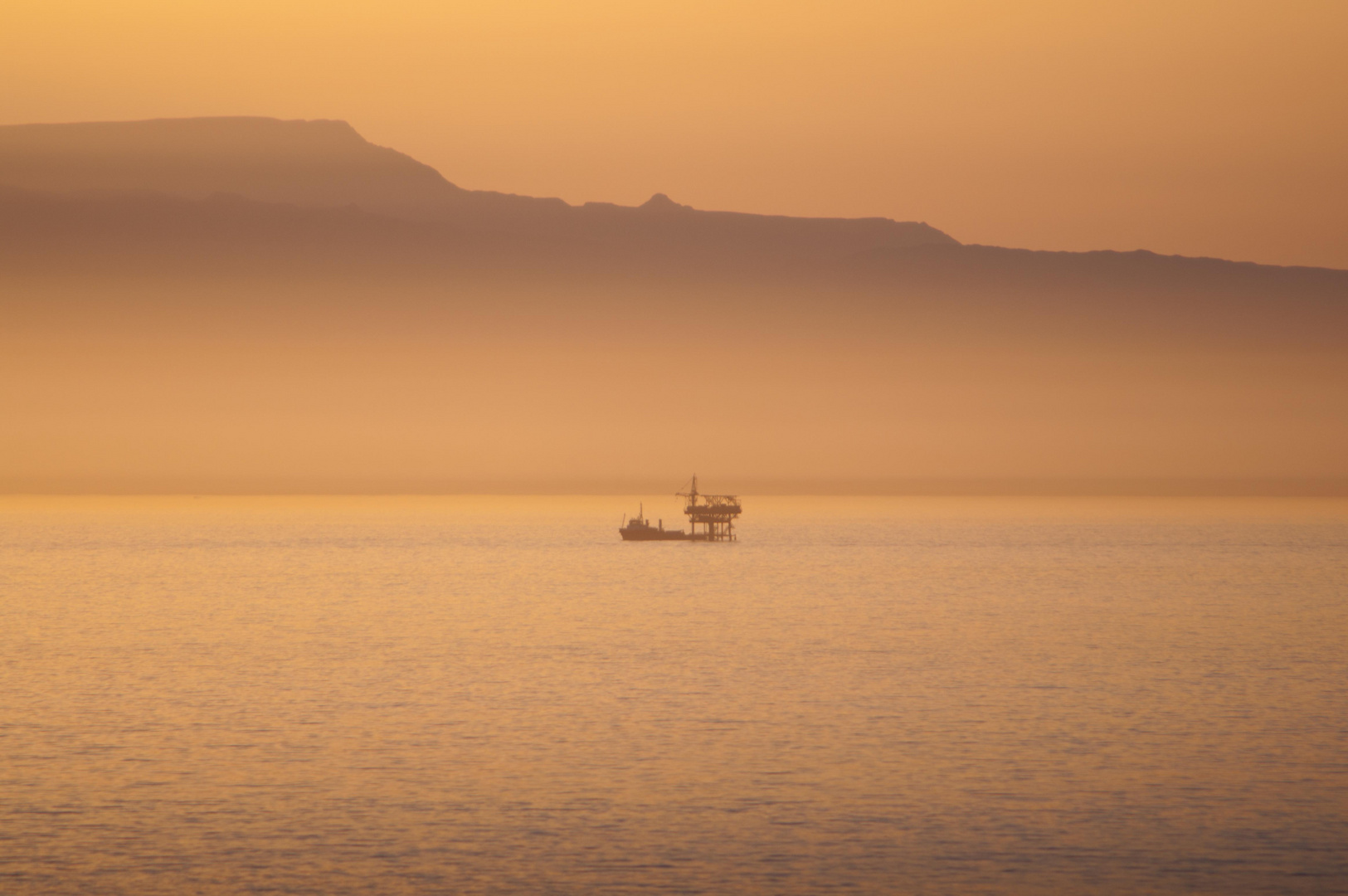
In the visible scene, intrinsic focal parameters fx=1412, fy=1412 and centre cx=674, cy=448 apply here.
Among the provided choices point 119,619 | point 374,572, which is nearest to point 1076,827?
point 119,619

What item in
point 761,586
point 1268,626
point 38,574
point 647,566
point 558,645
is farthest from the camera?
point 647,566

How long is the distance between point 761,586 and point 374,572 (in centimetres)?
5773

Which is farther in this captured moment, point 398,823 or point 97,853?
point 398,823

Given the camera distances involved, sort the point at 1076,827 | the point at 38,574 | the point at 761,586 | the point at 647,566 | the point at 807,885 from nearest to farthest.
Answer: the point at 807,885 → the point at 1076,827 → the point at 761,586 → the point at 38,574 → the point at 647,566

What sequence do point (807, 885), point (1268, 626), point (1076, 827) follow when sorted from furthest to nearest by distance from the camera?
point (1268, 626)
point (1076, 827)
point (807, 885)

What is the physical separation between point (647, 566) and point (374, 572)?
3817cm

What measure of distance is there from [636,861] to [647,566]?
164623 millimetres

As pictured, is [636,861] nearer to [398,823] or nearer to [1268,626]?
[398,823]

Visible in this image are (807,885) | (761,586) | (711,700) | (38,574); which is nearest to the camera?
(807,885)

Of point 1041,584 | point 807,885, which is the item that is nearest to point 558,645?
point 807,885

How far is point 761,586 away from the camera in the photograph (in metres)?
155

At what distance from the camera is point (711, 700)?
64000 mm

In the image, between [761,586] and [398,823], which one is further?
[761,586]

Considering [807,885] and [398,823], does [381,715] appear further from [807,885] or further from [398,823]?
[807,885]
